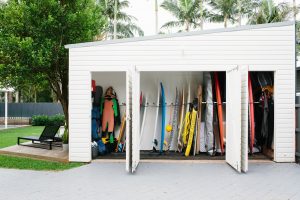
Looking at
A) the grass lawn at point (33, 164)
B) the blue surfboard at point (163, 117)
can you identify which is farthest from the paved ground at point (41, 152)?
the blue surfboard at point (163, 117)

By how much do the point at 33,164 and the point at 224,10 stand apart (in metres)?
21.9

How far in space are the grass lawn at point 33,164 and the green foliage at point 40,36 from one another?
2.21 m

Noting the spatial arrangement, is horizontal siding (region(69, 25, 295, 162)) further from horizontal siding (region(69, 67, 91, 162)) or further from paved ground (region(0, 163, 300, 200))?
paved ground (region(0, 163, 300, 200))

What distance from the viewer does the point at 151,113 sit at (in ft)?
30.2

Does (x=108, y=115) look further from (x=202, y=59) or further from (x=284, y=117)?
(x=284, y=117)

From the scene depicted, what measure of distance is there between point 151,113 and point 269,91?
294 cm

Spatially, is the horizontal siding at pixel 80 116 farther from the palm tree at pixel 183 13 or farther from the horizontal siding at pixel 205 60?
the palm tree at pixel 183 13

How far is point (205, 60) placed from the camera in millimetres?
7480

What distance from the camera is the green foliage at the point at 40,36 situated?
29.0 feet

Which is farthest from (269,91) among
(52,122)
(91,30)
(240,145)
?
(52,122)

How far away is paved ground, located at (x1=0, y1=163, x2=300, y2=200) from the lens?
16.3 ft

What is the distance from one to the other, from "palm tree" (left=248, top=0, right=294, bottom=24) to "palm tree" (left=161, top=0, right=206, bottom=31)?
7128 mm

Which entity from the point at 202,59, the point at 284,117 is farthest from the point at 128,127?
the point at 284,117

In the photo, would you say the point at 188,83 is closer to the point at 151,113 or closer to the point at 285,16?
the point at 151,113
